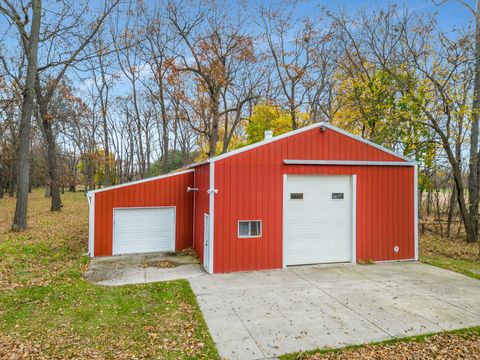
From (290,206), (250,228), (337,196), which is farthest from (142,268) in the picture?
(337,196)

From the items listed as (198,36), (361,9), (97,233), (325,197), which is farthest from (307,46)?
(97,233)

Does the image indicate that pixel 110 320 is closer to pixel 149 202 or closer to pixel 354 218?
pixel 149 202

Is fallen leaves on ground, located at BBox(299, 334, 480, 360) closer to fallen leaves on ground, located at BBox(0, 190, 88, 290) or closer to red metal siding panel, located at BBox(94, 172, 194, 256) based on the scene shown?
fallen leaves on ground, located at BBox(0, 190, 88, 290)

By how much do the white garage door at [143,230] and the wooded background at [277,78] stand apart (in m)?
5.81

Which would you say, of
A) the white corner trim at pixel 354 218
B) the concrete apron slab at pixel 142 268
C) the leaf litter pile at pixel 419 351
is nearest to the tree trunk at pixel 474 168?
the white corner trim at pixel 354 218

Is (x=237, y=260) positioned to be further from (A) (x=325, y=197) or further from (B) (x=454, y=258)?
(B) (x=454, y=258)

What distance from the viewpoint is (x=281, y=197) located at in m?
9.20

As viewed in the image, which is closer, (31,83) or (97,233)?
(97,233)

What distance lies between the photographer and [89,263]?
31.8 ft

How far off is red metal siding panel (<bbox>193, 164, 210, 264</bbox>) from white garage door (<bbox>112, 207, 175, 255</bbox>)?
1001 millimetres

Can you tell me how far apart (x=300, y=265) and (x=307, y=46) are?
15.0 meters

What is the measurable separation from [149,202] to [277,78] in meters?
13.2

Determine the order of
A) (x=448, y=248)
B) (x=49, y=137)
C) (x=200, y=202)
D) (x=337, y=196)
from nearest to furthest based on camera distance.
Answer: (x=337, y=196), (x=200, y=202), (x=448, y=248), (x=49, y=137)

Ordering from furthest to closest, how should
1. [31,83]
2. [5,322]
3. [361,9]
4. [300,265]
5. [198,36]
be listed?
[198,36] < [361,9] < [31,83] < [300,265] < [5,322]
